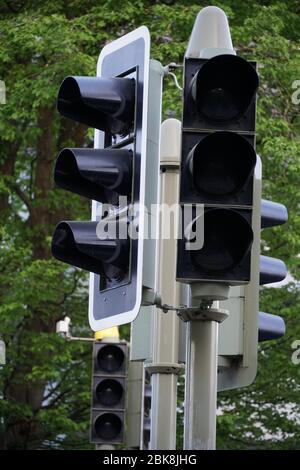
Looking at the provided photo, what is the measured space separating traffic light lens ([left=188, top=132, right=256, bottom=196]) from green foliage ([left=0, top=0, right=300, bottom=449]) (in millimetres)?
13439

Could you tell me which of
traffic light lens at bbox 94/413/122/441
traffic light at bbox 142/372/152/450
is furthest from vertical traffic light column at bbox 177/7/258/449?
traffic light lens at bbox 94/413/122/441

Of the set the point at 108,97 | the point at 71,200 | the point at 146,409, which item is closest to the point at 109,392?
the point at 146,409

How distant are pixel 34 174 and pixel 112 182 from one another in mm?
18248

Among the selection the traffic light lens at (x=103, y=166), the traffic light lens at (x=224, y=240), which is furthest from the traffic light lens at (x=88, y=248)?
the traffic light lens at (x=224, y=240)

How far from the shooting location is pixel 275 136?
20.7 metres

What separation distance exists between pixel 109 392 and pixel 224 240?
1028cm

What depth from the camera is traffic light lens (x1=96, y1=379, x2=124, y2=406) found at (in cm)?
1642

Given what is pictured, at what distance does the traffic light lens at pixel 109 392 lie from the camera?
16422 mm

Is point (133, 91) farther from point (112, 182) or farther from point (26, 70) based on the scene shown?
point (26, 70)

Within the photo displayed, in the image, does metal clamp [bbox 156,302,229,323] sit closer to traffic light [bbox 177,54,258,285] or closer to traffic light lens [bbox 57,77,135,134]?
traffic light [bbox 177,54,258,285]

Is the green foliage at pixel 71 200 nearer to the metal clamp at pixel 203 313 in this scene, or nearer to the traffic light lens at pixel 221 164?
the metal clamp at pixel 203 313

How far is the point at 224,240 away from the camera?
250 inches

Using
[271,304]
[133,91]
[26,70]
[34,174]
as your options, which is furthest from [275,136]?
[133,91]

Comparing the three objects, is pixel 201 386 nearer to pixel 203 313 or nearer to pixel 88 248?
pixel 203 313
